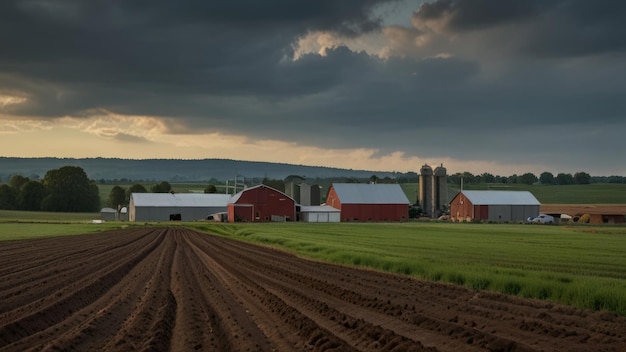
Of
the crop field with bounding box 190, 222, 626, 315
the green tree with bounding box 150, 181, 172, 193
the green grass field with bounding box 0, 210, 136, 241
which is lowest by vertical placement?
the crop field with bounding box 190, 222, 626, 315

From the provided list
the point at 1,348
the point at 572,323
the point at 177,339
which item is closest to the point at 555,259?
the point at 572,323

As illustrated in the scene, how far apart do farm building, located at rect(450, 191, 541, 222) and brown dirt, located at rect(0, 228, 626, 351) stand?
92.8m

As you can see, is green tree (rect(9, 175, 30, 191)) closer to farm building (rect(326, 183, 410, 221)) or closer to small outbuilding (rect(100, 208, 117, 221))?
small outbuilding (rect(100, 208, 117, 221))

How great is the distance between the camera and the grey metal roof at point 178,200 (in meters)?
136

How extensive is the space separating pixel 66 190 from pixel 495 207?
109309 mm

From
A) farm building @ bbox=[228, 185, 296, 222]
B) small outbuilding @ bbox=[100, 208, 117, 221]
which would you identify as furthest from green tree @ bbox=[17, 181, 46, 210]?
farm building @ bbox=[228, 185, 296, 222]

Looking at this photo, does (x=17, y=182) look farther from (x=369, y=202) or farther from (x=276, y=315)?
(x=276, y=315)

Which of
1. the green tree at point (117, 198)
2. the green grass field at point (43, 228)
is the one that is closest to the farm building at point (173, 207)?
the green grass field at point (43, 228)

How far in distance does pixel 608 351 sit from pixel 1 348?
11.0m

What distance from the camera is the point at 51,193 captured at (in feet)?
587

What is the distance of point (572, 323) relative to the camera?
52.1 ft

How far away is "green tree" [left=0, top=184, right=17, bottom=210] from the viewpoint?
586 ft

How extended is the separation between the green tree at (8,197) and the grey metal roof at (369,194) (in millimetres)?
95266

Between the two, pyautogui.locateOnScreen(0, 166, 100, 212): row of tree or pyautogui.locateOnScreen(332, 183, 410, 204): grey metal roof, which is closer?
pyautogui.locateOnScreen(332, 183, 410, 204): grey metal roof
